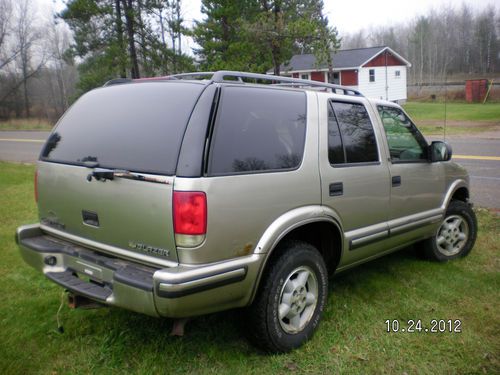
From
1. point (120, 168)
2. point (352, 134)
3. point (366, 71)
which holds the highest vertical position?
point (366, 71)

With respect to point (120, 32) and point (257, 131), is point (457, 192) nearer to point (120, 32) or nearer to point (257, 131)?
point (257, 131)

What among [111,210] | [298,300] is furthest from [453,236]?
[111,210]

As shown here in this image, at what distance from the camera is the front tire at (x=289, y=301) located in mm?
2979

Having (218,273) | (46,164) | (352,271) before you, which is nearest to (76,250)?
(46,164)

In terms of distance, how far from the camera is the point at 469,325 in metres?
3.54

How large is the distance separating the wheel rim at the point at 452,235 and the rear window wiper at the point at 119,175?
3.39 metres

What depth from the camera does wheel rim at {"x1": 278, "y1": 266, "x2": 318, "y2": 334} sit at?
10.2ft

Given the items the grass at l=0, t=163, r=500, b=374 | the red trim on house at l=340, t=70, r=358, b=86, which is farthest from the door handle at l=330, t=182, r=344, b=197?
the red trim on house at l=340, t=70, r=358, b=86

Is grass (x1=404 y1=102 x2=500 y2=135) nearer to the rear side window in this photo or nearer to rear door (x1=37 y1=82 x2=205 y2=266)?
the rear side window

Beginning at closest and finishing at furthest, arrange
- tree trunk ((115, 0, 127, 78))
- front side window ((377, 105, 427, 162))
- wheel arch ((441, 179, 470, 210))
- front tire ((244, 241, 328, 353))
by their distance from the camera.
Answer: front tire ((244, 241, 328, 353)) → front side window ((377, 105, 427, 162)) → wheel arch ((441, 179, 470, 210)) → tree trunk ((115, 0, 127, 78))

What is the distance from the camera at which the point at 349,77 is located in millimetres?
37688

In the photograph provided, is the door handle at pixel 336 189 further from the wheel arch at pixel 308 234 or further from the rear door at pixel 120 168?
the rear door at pixel 120 168

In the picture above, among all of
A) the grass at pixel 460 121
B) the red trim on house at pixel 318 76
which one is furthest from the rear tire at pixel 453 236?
the red trim on house at pixel 318 76

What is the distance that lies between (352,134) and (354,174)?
0.36 metres
